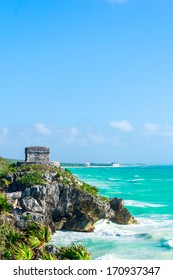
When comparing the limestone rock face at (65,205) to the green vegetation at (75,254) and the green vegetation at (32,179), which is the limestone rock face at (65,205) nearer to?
the green vegetation at (32,179)

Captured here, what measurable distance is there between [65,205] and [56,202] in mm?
708

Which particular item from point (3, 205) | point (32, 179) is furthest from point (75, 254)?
point (32, 179)

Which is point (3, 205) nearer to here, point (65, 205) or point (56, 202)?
point (56, 202)

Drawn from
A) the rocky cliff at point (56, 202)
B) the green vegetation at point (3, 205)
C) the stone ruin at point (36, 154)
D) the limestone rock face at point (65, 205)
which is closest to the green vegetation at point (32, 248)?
the green vegetation at point (3, 205)

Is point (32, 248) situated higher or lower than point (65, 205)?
lower

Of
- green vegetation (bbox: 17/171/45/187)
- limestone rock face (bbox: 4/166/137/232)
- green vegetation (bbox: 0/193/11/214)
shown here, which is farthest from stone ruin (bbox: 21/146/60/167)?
green vegetation (bbox: 0/193/11/214)

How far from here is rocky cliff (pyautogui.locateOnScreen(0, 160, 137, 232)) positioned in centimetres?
3016

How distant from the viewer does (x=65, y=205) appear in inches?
1261

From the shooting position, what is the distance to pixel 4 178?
35.6m

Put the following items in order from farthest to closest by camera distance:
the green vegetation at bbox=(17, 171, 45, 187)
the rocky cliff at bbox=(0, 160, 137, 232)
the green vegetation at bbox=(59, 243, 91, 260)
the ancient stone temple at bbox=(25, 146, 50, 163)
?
1. the ancient stone temple at bbox=(25, 146, 50, 163)
2. the green vegetation at bbox=(17, 171, 45, 187)
3. the rocky cliff at bbox=(0, 160, 137, 232)
4. the green vegetation at bbox=(59, 243, 91, 260)

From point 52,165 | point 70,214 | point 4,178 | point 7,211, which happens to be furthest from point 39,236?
point 52,165

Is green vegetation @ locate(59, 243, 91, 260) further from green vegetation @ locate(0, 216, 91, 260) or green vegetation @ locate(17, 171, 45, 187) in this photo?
green vegetation @ locate(17, 171, 45, 187)

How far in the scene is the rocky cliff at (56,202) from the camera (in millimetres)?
30156
